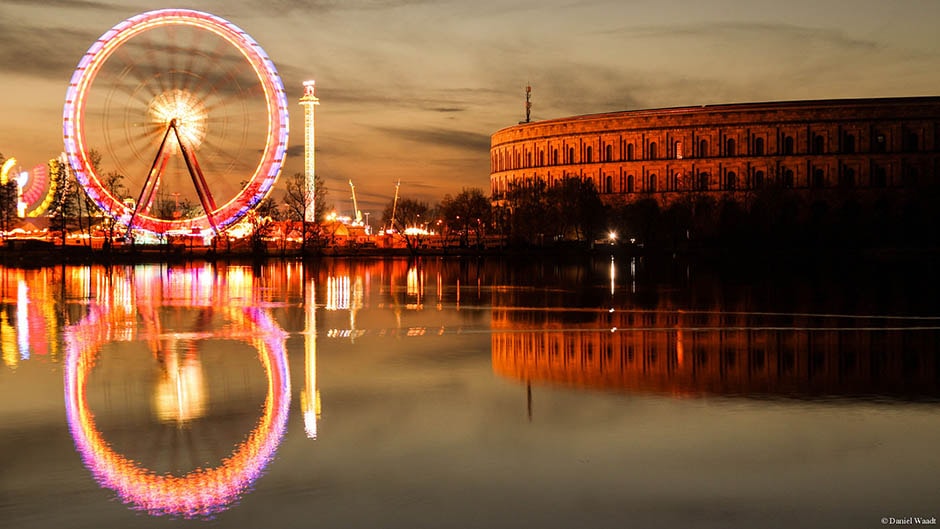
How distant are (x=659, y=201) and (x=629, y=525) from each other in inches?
4933

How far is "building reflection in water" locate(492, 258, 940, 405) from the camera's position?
49.4ft

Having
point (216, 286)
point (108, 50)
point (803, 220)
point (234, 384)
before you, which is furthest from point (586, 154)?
point (234, 384)

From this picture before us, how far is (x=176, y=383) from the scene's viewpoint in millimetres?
15086

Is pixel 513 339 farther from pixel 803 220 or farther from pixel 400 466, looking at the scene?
→ pixel 803 220

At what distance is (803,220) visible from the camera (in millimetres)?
110125

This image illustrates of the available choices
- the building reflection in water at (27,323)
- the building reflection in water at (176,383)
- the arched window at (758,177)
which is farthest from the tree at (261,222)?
the arched window at (758,177)

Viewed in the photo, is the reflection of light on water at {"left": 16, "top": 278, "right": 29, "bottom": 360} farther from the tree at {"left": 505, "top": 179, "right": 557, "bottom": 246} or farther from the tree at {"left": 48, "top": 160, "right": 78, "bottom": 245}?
the tree at {"left": 505, "top": 179, "right": 557, "bottom": 246}

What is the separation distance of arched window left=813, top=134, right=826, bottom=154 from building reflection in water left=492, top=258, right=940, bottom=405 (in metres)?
106

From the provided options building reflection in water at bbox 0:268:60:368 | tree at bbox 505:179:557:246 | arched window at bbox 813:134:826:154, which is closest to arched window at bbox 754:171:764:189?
arched window at bbox 813:134:826:154

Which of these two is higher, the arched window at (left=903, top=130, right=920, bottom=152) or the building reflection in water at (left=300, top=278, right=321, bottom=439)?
the arched window at (left=903, top=130, right=920, bottom=152)

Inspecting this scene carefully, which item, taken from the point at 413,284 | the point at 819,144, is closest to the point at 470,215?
the point at 819,144

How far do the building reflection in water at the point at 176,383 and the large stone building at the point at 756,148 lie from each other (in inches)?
3898

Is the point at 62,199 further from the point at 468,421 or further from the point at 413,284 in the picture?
the point at 468,421

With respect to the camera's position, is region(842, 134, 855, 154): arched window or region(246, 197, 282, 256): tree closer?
region(246, 197, 282, 256): tree
